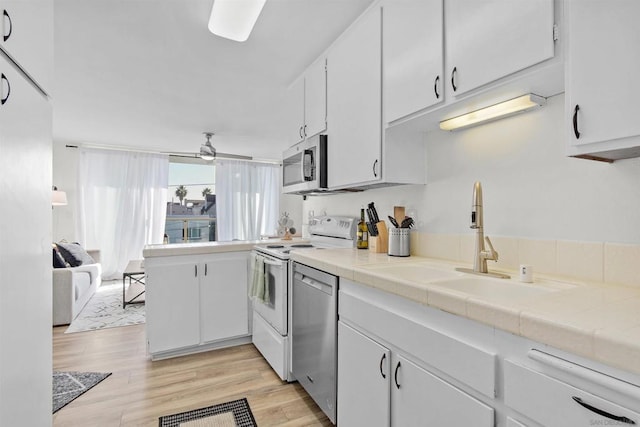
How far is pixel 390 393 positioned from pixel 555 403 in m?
0.65

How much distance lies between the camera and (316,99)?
2.51 metres

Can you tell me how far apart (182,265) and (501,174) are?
2433 millimetres

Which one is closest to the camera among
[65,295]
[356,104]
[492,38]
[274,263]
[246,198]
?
[492,38]

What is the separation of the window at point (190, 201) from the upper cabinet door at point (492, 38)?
19.8ft

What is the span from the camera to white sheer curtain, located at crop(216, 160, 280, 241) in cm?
663

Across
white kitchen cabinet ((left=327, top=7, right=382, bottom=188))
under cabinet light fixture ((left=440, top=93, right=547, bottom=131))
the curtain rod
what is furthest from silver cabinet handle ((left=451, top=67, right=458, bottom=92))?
the curtain rod

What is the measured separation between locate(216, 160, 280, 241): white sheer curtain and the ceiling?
7.28 ft

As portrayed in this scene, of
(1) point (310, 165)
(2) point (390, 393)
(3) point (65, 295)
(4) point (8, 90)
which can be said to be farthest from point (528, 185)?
(3) point (65, 295)

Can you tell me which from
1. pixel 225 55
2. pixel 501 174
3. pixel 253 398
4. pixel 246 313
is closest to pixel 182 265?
pixel 246 313

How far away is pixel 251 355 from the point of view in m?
2.74

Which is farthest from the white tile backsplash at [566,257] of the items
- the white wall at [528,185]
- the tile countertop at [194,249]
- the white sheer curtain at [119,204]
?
the white sheer curtain at [119,204]

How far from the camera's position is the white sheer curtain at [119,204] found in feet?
18.2

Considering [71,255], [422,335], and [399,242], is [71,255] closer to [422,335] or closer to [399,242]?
[399,242]

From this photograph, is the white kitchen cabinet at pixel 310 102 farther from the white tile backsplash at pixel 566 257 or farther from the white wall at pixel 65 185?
the white wall at pixel 65 185
